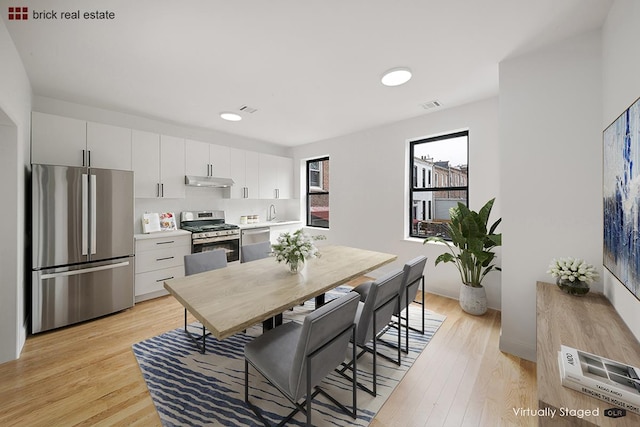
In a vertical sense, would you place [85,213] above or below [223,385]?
above

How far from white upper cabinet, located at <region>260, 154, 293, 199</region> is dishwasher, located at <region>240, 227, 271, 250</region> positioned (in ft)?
2.49

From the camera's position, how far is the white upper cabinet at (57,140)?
2727mm

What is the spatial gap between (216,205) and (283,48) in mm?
3303

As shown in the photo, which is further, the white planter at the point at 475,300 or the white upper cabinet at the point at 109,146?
the white upper cabinet at the point at 109,146

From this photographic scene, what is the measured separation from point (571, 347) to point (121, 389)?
2.90 meters

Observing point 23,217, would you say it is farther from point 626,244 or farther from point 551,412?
point 626,244

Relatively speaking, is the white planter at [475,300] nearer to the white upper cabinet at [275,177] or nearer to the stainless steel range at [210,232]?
the stainless steel range at [210,232]

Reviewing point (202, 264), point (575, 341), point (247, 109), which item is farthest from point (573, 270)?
point (247, 109)

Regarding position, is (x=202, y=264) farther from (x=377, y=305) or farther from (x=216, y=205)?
(x=216, y=205)

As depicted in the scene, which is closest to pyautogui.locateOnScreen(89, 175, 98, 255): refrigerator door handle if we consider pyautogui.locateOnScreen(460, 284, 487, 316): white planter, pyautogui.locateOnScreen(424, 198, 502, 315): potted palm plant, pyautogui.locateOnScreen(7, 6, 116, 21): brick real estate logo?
pyautogui.locateOnScreen(7, 6, 116, 21): brick real estate logo

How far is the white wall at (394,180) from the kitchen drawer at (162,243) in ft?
8.64

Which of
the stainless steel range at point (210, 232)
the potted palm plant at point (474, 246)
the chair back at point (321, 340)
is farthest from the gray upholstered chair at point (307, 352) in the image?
the stainless steel range at point (210, 232)

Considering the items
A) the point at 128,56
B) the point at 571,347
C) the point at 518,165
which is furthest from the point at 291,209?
the point at 571,347

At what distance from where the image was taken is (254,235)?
180 inches
